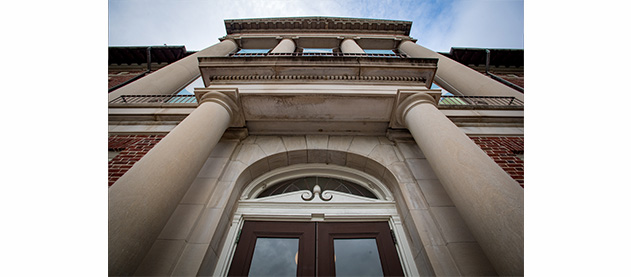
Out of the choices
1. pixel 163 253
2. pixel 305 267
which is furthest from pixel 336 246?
pixel 163 253

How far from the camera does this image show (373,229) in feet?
11.5

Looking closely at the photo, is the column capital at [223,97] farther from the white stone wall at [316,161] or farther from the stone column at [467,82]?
the stone column at [467,82]

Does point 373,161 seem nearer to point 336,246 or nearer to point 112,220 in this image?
point 336,246

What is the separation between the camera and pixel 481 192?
227 centimetres

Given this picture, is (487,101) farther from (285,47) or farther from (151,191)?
(285,47)

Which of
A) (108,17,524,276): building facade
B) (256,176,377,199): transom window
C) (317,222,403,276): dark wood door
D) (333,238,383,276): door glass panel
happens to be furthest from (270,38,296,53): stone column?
(333,238,383,276): door glass panel

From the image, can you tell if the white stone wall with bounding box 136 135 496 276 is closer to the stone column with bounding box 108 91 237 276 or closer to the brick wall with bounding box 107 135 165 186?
the stone column with bounding box 108 91 237 276

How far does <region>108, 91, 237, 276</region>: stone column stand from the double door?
4.25 ft

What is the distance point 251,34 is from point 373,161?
1216 centimetres

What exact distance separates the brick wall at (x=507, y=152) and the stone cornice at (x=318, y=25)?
36.0 ft

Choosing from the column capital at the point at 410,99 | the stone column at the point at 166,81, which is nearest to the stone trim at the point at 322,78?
the column capital at the point at 410,99

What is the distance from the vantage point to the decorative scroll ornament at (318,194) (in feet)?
13.1

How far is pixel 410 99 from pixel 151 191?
407 cm

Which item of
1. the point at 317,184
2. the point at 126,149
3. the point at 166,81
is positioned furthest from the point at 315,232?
the point at 166,81
